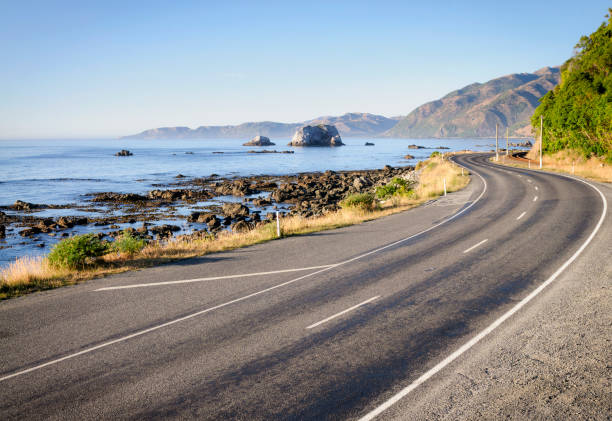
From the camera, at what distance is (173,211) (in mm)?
36125

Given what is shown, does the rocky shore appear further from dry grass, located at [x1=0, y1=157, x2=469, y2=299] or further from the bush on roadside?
dry grass, located at [x1=0, y1=157, x2=469, y2=299]

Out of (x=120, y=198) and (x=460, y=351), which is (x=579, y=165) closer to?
(x=460, y=351)

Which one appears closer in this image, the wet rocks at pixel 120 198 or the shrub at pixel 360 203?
the shrub at pixel 360 203

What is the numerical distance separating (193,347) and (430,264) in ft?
23.9

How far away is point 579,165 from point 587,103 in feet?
21.6

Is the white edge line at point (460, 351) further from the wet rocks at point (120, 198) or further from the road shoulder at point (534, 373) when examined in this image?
the wet rocks at point (120, 198)

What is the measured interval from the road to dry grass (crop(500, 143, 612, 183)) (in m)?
25.3

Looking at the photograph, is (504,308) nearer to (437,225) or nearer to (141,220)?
(437,225)

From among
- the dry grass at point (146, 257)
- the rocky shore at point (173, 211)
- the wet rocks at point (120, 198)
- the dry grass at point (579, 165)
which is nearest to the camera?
the dry grass at point (146, 257)

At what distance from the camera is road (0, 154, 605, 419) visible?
17.2 ft

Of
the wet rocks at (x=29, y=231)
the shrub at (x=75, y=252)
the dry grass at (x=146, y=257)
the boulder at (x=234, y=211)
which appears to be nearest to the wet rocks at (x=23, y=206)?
the wet rocks at (x=29, y=231)

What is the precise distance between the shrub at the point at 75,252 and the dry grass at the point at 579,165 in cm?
3478

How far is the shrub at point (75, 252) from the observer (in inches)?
462

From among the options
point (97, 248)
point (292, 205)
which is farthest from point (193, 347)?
point (292, 205)
